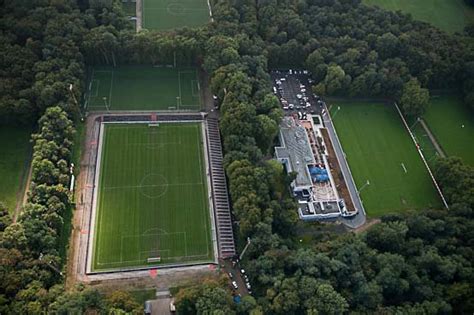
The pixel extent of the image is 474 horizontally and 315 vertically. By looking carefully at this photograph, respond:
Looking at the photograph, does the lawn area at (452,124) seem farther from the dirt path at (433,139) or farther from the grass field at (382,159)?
the grass field at (382,159)

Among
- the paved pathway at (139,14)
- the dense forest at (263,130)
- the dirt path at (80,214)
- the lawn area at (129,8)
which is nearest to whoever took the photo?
the dense forest at (263,130)

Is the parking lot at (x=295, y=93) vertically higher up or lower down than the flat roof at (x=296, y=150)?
higher up

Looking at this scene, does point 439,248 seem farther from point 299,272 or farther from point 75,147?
point 75,147

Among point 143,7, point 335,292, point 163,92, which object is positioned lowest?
point 335,292

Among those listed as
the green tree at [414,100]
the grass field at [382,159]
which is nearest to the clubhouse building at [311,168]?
the grass field at [382,159]

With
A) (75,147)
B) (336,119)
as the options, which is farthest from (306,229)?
(75,147)

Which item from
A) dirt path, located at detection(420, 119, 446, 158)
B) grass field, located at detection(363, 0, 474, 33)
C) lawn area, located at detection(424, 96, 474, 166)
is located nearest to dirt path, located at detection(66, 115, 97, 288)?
dirt path, located at detection(420, 119, 446, 158)

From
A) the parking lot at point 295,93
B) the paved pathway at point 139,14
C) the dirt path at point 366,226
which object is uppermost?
the paved pathway at point 139,14
